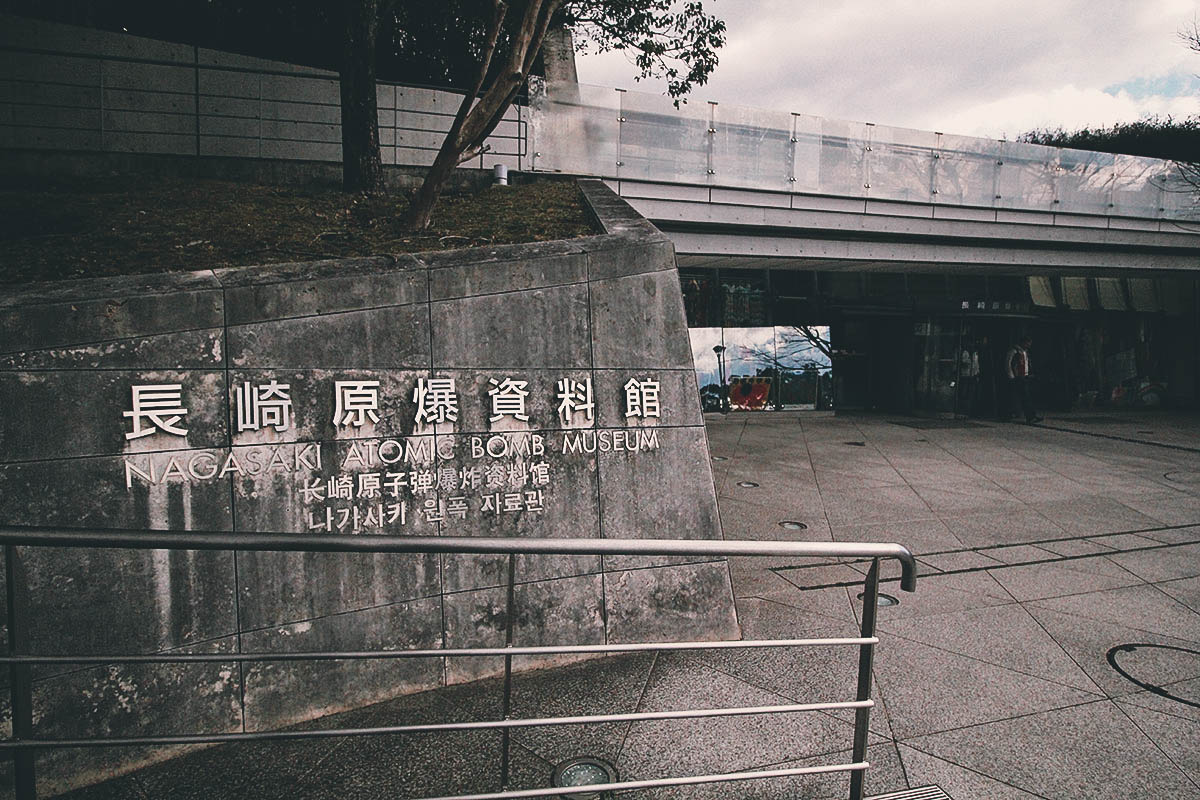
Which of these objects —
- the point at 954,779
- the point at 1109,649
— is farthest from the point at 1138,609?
the point at 954,779

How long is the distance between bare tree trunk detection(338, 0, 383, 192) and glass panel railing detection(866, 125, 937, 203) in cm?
1000

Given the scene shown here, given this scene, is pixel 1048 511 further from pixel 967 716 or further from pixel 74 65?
pixel 74 65

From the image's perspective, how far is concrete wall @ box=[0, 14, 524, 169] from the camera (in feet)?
29.7

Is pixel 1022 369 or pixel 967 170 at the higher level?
pixel 967 170

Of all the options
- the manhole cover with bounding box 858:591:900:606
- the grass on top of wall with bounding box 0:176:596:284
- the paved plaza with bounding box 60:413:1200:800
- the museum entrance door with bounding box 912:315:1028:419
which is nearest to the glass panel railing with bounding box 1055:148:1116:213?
the museum entrance door with bounding box 912:315:1028:419

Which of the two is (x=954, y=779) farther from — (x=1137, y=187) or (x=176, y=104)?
(x=1137, y=187)

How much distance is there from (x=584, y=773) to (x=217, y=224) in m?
5.84

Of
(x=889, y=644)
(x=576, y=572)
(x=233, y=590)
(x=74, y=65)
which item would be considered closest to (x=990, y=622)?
(x=889, y=644)

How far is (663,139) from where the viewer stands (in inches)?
481

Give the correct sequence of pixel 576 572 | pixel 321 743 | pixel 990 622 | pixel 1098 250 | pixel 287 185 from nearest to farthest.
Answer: pixel 321 743 < pixel 576 572 < pixel 990 622 < pixel 287 185 < pixel 1098 250

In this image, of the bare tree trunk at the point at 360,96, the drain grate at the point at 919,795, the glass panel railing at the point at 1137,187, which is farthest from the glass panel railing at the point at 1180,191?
the drain grate at the point at 919,795

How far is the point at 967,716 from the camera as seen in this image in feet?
12.4

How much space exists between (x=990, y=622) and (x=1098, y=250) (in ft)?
50.7

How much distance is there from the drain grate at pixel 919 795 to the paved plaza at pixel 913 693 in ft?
0.22
